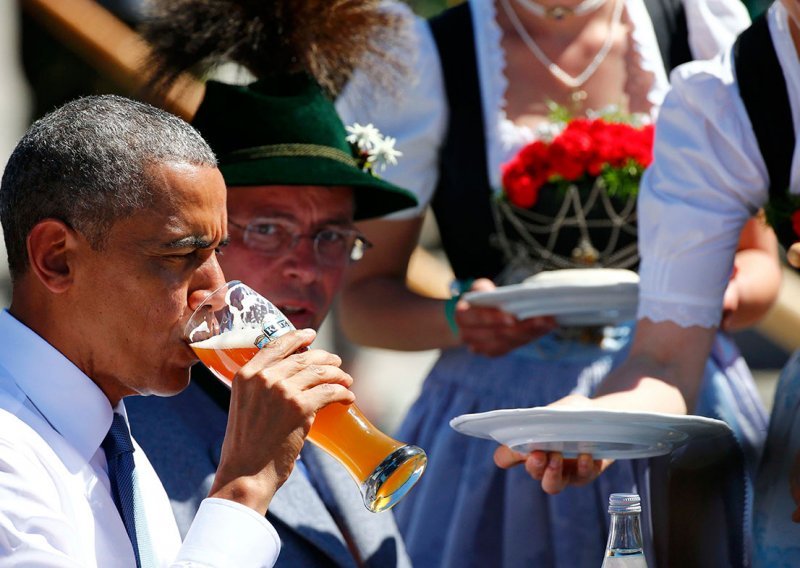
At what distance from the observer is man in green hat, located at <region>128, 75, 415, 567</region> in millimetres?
2863

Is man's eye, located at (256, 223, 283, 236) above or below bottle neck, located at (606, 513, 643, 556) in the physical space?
above

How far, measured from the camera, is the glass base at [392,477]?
214 cm

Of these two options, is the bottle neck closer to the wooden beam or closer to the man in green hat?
the man in green hat

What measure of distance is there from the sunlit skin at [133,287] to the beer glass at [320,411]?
0.13 ft

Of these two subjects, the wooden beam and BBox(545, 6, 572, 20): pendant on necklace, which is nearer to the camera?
BBox(545, 6, 572, 20): pendant on necklace

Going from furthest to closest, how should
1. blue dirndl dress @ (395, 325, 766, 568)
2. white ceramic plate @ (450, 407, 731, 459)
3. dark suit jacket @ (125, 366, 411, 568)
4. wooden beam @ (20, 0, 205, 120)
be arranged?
wooden beam @ (20, 0, 205, 120), blue dirndl dress @ (395, 325, 766, 568), dark suit jacket @ (125, 366, 411, 568), white ceramic plate @ (450, 407, 731, 459)

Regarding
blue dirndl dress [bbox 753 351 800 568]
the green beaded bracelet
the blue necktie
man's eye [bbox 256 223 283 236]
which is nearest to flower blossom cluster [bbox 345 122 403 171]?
man's eye [bbox 256 223 283 236]

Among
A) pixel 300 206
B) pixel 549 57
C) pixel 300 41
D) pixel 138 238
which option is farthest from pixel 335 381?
pixel 549 57

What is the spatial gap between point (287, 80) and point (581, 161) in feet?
2.89

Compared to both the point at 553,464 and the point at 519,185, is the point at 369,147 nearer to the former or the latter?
the point at 519,185

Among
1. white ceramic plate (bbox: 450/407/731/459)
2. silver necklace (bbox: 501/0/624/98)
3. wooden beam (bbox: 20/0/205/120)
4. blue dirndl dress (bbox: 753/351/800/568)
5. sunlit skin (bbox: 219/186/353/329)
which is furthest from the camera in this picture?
wooden beam (bbox: 20/0/205/120)

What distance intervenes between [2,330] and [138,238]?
25 cm

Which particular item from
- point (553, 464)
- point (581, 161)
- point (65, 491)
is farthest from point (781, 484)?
point (65, 491)

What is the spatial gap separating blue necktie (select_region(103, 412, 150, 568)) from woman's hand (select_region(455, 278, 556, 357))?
63.3 inches
